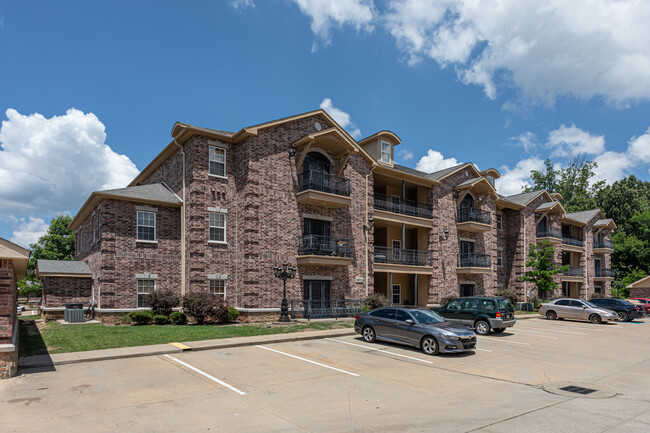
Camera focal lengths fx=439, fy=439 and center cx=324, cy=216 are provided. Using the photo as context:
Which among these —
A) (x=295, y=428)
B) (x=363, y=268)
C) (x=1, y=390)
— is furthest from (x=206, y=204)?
(x=295, y=428)

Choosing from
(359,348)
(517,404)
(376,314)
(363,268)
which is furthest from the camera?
(363,268)

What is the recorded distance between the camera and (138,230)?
74.0 ft

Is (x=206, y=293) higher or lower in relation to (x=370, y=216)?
lower

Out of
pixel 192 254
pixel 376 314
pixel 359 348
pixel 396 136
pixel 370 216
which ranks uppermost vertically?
pixel 396 136

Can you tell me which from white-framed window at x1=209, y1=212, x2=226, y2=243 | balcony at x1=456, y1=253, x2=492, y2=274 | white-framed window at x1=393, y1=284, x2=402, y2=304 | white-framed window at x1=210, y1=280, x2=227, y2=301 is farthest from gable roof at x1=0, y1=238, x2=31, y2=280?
balcony at x1=456, y1=253, x2=492, y2=274

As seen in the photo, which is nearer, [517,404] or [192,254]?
[517,404]

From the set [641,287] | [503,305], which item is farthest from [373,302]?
[641,287]

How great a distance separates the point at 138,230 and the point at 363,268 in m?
13.0

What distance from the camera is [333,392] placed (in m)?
9.75

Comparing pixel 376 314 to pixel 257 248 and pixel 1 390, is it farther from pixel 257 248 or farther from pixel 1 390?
pixel 1 390

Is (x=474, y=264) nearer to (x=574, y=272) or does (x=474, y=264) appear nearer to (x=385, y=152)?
(x=385, y=152)

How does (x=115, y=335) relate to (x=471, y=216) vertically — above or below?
below

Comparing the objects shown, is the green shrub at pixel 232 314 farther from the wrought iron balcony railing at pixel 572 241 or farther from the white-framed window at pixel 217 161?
the wrought iron balcony railing at pixel 572 241

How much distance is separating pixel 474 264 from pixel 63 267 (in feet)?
92.0
